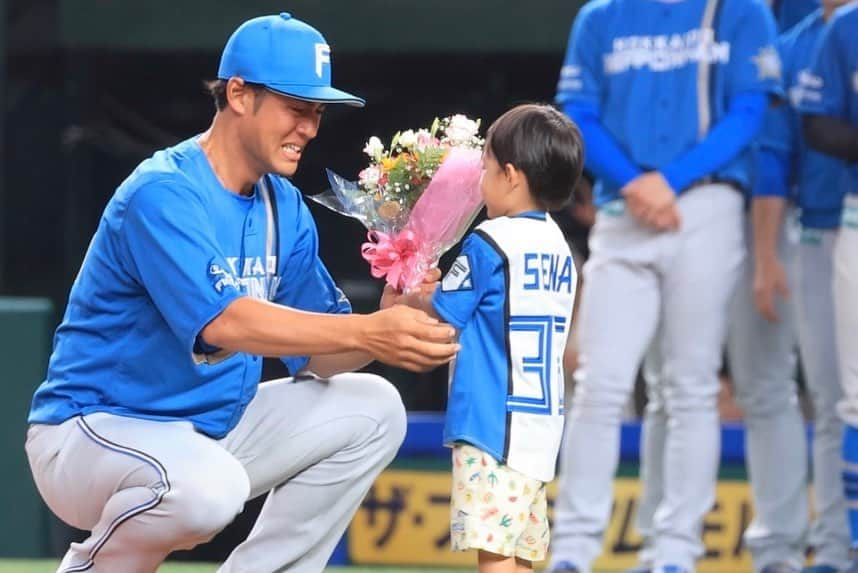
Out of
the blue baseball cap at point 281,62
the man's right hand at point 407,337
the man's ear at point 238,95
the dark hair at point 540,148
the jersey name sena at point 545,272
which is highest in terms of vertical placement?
the blue baseball cap at point 281,62

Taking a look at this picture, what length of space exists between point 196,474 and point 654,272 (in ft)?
6.86

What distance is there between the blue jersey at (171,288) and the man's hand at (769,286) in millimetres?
1951

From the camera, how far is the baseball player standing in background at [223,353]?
3.95 m

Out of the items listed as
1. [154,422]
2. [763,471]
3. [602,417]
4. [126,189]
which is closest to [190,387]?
[154,422]

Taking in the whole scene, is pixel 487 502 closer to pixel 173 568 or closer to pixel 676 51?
pixel 676 51

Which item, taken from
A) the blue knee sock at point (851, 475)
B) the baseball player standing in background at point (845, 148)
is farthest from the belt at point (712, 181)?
the blue knee sock at point (851, 475)

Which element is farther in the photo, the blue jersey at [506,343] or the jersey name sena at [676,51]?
the jersey name sena at [676,51]

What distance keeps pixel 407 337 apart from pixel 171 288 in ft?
1.77

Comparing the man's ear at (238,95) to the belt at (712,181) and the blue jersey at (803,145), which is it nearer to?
the belt at (712,181)

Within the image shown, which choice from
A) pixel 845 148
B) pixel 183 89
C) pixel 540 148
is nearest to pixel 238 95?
pixel 540 148

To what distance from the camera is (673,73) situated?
18.5 ft

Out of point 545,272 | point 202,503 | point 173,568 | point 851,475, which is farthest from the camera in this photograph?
point 173,568

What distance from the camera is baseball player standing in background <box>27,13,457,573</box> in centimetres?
395

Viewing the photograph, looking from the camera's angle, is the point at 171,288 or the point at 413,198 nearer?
the point at 171,288
